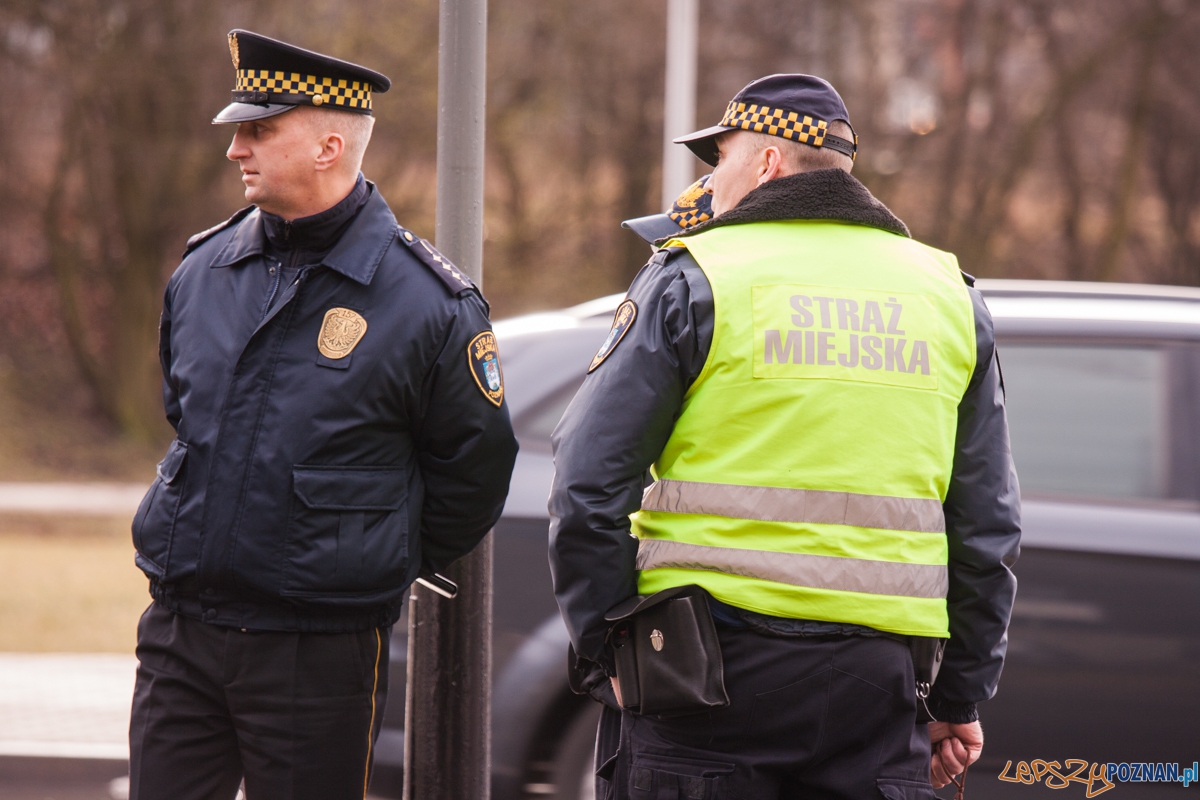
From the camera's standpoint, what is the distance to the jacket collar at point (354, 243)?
254cm

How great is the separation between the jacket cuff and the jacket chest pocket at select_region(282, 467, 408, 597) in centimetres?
110

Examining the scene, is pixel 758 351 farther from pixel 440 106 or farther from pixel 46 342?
pixel 46 342

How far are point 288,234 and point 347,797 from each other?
1161mm

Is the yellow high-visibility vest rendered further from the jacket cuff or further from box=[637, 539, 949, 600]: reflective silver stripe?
the jacket cuff

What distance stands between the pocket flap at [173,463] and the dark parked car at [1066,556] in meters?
1.20

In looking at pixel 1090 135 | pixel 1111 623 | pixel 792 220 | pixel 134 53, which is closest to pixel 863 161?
pixel 1090 135

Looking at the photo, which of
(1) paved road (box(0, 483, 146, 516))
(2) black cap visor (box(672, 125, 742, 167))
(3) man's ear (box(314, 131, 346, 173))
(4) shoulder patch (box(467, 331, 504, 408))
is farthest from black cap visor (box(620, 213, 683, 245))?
(1) paved road (box(0, 483, 146, 516))

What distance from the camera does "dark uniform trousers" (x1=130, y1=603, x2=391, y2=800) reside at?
240cm

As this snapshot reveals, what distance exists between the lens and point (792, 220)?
7.44 ft

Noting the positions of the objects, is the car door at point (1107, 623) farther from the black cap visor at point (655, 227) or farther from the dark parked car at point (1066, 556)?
the black cap visor at point (655, 227)

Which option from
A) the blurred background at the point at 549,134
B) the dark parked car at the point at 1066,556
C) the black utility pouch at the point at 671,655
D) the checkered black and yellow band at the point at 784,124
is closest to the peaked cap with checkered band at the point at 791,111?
the checkered black and yellow band at the point at 784,124

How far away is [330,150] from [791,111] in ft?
3.20

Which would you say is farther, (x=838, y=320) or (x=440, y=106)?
(x=440, y=106)

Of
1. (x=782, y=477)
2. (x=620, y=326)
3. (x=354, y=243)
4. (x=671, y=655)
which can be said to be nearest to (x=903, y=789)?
(x=671, y=655)
